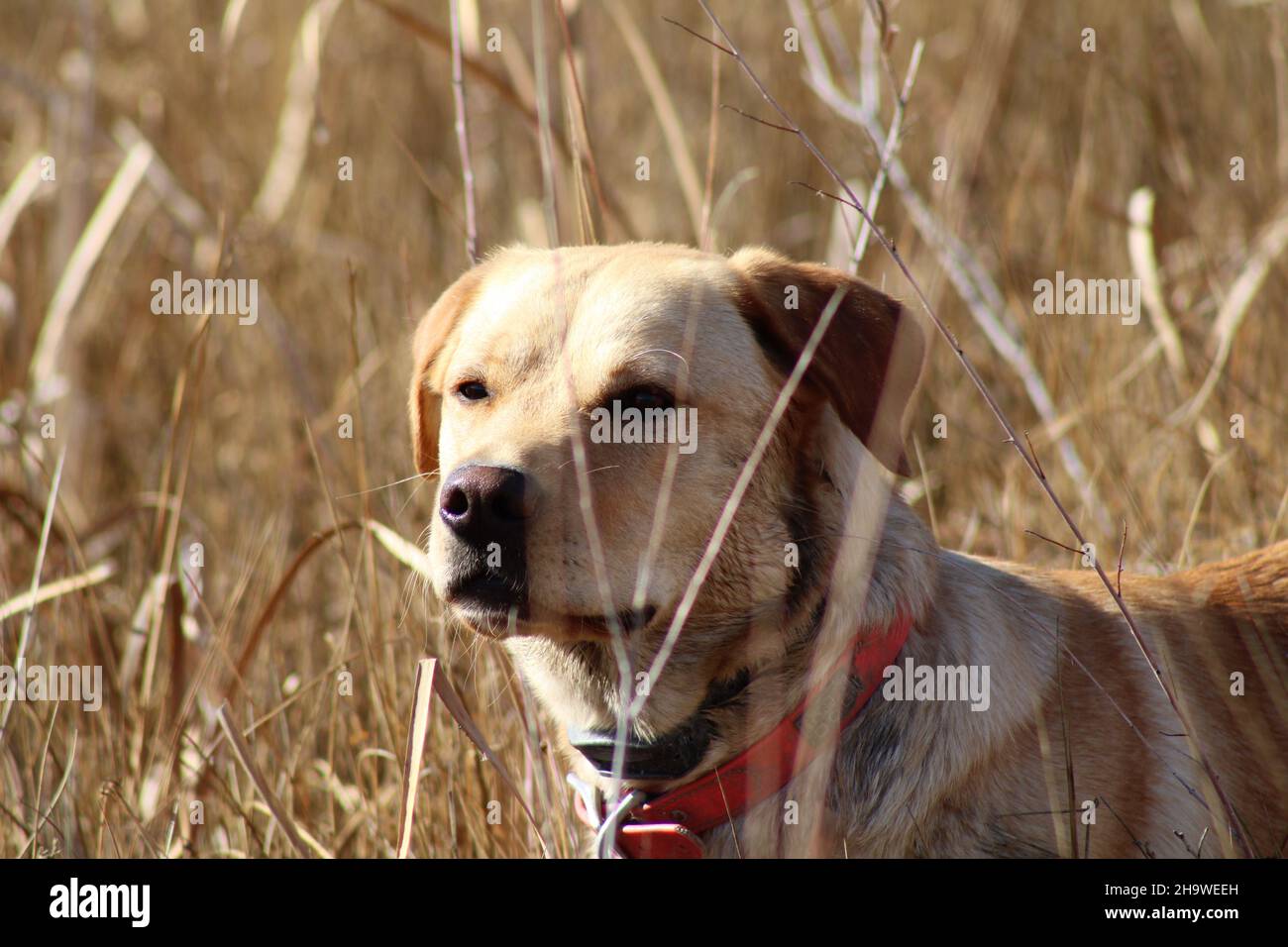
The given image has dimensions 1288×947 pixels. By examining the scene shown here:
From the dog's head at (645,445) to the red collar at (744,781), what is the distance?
0.56ft

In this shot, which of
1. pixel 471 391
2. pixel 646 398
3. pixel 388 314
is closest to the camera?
pixel 646 398

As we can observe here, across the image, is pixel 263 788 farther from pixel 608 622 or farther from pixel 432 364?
pixel 432 364

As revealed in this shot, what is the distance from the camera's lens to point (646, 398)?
266 cm

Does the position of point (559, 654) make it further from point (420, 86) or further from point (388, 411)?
point (420, 86)

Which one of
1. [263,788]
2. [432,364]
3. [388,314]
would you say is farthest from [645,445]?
[388,314]

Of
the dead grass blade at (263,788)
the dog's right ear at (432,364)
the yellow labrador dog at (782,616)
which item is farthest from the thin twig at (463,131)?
the dead grass blade at (263,788)

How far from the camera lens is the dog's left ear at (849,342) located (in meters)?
2.64

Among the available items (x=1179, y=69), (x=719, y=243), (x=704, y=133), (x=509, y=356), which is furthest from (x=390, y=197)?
(x=509, y=356)

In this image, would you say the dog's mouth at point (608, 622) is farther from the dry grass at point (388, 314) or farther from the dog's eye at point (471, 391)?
the dog's eye at point (471, 391)

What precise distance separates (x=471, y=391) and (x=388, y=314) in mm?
3219

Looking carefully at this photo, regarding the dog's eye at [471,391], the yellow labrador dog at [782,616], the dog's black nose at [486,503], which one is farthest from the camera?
the dog's eye at [471,391]

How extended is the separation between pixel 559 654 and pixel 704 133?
5152 millimetres

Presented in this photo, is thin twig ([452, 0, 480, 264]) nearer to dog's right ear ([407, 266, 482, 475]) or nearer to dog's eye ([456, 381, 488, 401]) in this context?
dog's right ear ([407, 266, 482, 475])
